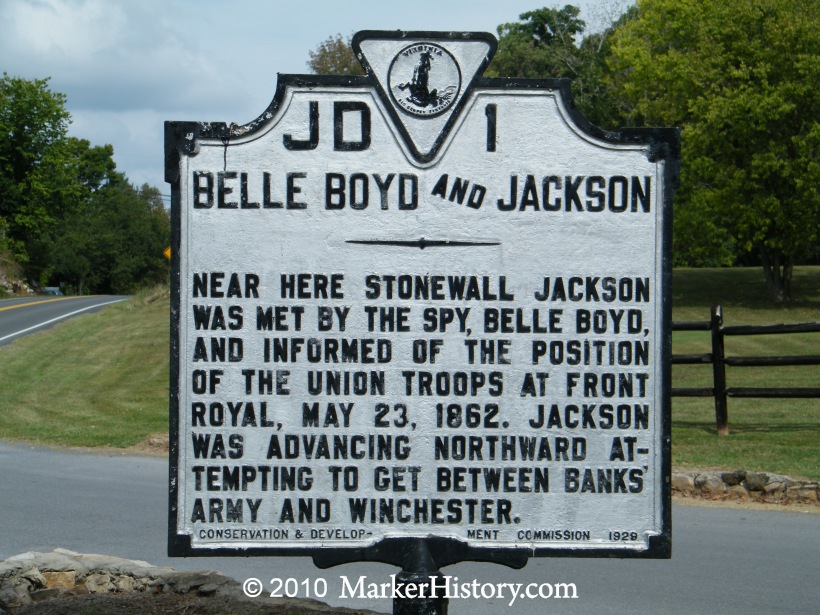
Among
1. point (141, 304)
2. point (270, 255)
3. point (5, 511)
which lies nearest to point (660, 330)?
point (270, 255)

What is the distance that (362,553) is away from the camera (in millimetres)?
3084

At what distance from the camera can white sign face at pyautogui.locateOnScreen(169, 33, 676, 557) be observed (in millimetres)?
3090

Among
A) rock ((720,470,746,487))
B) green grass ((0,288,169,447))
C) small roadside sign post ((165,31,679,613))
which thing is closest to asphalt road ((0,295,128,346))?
green grass ((0,288,169,447))

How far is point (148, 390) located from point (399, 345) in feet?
53.1

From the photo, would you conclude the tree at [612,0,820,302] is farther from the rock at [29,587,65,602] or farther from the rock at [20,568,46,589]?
the rock at [29,587,65,602]

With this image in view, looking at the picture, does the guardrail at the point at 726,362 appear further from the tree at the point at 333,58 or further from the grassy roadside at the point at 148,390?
the tree at the point at 333,58

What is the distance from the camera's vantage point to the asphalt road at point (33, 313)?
29398 mm

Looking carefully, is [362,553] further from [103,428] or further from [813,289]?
[813,289]

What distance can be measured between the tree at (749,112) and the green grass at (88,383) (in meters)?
19.7

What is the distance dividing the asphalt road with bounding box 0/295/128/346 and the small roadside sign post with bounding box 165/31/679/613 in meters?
24.7

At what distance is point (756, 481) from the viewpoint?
30.6 feet

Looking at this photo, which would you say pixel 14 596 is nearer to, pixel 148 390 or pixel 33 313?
pixel 148 390

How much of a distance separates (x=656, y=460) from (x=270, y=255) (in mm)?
1391

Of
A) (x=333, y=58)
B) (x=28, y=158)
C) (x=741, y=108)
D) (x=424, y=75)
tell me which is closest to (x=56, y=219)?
(x=28, y=158)
